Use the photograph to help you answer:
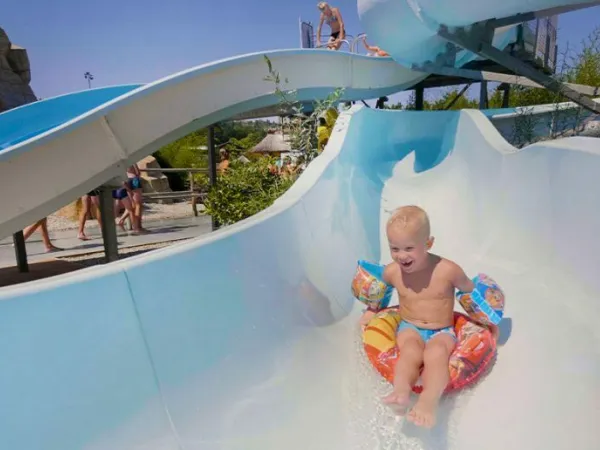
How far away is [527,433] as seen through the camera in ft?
5.74

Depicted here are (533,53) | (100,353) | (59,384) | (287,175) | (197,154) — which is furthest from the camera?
(197,154)

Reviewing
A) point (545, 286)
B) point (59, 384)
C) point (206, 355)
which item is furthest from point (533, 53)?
point (59, 384)

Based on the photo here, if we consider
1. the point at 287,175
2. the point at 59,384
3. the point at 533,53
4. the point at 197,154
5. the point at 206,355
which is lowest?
the point at 197,154

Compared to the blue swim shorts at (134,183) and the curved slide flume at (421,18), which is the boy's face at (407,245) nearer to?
the curved slide flume at (421,18)

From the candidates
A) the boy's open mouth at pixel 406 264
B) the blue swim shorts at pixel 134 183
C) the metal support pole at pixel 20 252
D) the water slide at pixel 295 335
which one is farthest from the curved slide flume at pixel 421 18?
the metal support pole at pixel 20 252

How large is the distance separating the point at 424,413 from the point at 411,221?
0.72 m

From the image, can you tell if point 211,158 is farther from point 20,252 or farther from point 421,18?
point 421,18

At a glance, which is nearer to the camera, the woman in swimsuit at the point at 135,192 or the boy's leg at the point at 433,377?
the boy's leg at the point at 433,377

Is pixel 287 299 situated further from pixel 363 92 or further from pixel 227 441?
pixel 363 92

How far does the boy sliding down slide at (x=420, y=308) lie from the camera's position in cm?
177

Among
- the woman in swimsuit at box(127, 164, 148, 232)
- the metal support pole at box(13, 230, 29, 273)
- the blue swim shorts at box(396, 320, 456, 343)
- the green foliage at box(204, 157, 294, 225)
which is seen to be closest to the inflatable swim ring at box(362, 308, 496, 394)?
the blue swim shorts at box(396, 320, 456, 343)

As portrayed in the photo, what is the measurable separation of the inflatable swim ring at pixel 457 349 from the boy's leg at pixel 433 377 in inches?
2.1

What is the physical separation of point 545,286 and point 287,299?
134cm

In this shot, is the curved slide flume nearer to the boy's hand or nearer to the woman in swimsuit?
the boy's hand
